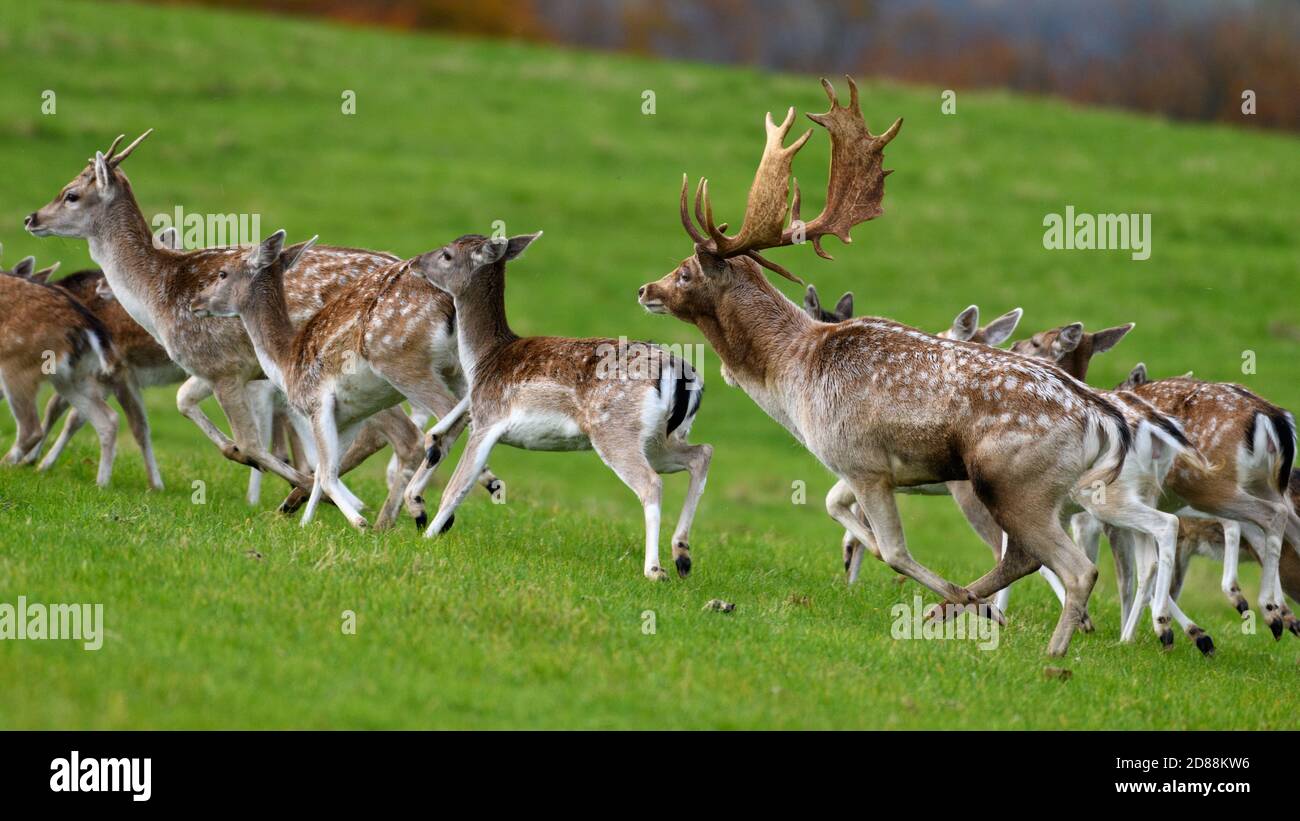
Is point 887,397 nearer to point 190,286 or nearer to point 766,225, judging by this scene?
point 766,225

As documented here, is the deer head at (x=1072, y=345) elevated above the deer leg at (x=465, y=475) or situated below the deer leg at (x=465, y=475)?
above

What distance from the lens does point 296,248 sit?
37.1ft

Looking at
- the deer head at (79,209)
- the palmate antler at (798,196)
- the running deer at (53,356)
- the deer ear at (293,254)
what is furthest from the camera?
the deer head at (79,209)

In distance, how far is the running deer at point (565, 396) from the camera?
986cm

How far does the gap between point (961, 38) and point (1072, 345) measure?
5088 cm

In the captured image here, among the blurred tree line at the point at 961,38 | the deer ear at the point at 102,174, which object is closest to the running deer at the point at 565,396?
the deer ear at the point at 102,174

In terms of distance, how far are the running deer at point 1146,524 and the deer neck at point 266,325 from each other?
538 centimetres

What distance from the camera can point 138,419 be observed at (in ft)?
40.0

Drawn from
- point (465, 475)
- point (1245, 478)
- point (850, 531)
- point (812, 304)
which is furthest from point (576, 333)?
point (1245, 478)

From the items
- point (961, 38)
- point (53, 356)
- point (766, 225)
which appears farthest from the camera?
point (961, 38)

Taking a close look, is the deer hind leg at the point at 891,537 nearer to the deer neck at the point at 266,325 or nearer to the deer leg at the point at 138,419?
the deer neck at the point at 266,325

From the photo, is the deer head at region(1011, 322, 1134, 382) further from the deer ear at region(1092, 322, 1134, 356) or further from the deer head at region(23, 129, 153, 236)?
the deer head at region(23, 129, 153, 236)
